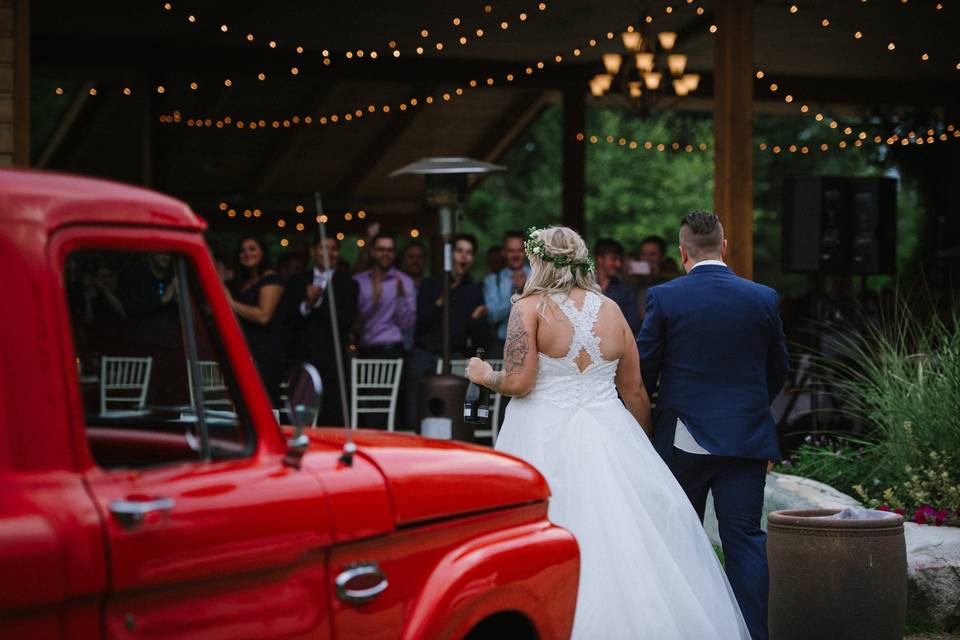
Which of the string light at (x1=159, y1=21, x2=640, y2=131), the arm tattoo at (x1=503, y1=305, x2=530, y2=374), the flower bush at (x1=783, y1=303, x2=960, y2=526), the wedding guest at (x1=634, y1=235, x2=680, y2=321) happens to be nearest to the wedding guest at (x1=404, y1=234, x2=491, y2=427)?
the wedding guest at (x1=634, y1=235, x2=680, y2=321)

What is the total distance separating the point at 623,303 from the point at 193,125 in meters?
12.8

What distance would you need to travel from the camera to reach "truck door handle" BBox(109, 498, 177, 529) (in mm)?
2348

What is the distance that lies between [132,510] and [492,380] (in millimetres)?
3229

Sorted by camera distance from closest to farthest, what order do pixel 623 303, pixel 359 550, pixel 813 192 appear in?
pixel 359 550
pixel 623 303
pixel 813 192

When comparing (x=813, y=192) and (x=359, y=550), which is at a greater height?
(x=813, y=192)

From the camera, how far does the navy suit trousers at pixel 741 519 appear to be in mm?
5508

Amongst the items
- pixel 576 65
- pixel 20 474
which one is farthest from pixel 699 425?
pixel 576 65

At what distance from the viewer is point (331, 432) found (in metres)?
3.68

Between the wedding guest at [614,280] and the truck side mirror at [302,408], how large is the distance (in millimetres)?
7880

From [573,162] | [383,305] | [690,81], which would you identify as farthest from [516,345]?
[573,162]

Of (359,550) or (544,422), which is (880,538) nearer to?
(544,422)

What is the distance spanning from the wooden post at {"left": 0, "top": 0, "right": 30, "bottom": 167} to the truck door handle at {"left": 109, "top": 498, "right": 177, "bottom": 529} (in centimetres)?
643

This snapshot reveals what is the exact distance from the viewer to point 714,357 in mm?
5535

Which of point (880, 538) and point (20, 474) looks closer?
point (20, 474)
